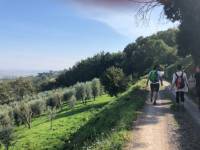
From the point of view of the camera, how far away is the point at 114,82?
279 ft

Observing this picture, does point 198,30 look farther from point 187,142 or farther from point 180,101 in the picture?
point 187,142

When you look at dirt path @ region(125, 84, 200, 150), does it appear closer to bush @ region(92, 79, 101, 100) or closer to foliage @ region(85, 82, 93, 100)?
foliage @ region(85, 82, 93, 100)

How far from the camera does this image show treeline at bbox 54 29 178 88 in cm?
11423

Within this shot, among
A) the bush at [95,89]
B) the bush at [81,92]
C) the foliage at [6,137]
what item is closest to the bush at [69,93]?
the bush at [81,92]

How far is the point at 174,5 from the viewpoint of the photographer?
32.6m

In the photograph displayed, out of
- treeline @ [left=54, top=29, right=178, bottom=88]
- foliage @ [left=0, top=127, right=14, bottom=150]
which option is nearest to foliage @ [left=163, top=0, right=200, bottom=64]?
foliage @ [left=0, top=127, right=14, bottom=150]

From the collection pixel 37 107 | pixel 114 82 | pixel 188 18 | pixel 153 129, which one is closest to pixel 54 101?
pixel 37 107

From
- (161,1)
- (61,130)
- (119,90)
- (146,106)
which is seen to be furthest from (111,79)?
(146,106)

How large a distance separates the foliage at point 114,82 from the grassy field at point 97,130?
12272mm

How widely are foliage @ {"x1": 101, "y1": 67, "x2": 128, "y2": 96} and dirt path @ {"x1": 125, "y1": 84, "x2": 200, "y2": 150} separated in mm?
60042

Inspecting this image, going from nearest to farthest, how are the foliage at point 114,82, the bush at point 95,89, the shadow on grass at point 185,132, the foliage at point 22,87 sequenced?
the shadow on grass at point 185,132 < the foliage at point 114,82 < the bush at point 95,89 < the foliage at point 22,87

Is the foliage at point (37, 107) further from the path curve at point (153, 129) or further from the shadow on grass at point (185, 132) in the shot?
the shadow on grass at point (185, 132)

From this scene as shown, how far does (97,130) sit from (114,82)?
2406 inches

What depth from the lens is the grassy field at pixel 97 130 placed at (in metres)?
18.0
